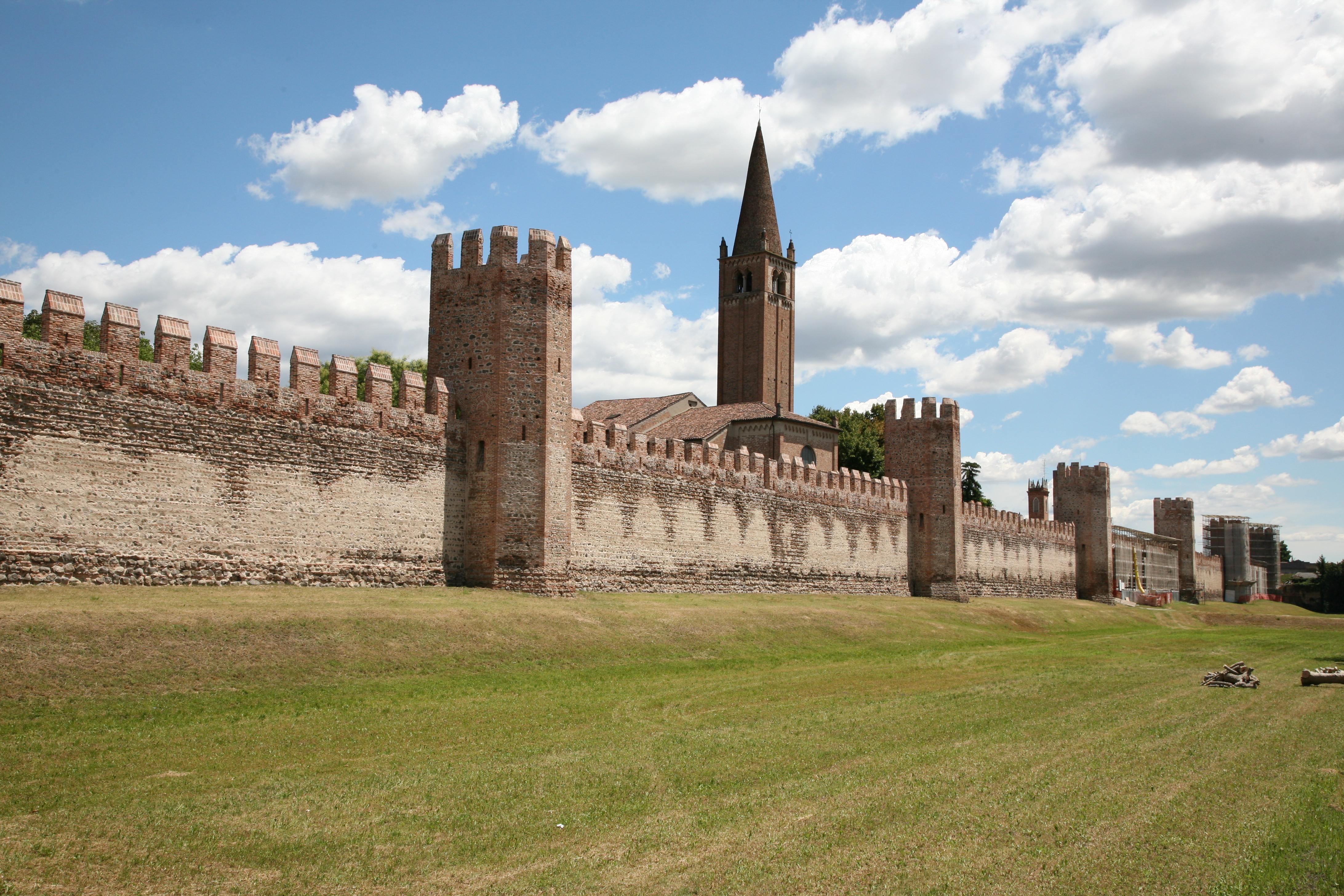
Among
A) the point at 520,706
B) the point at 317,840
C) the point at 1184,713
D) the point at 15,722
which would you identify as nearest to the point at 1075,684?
the point at 1184,713

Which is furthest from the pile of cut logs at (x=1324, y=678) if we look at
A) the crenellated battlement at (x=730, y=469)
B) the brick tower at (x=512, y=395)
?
the crenellated battlement at (x=730, y=469)

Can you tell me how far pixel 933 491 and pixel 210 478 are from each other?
29.4 m

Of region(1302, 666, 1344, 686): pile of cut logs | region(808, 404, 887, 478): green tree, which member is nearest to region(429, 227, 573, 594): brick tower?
region(1302, 666, 1344, 686): pile of cut logs

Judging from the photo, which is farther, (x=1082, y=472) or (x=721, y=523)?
(x=1082, y=472)

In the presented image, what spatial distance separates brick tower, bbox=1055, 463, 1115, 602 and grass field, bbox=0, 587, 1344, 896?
36171 mm

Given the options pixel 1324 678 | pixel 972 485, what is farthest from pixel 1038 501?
pixel 1324 678

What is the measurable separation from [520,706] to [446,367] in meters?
11.8

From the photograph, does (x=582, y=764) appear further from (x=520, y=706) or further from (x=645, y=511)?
(x=645, y=511)

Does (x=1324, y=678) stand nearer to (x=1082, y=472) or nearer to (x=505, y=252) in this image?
(x=505, y=252)

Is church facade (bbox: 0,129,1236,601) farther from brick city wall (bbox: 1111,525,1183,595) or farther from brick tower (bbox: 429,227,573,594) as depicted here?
brick city wall (bbox: 1111,525,1183,595)

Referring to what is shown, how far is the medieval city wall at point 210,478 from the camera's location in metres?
15.7

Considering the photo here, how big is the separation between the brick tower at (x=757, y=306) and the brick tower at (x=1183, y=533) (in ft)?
87.4

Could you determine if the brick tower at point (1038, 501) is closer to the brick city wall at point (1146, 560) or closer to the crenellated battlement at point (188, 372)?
the brick city wall at point (1146, 560)

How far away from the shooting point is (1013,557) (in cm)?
4703
